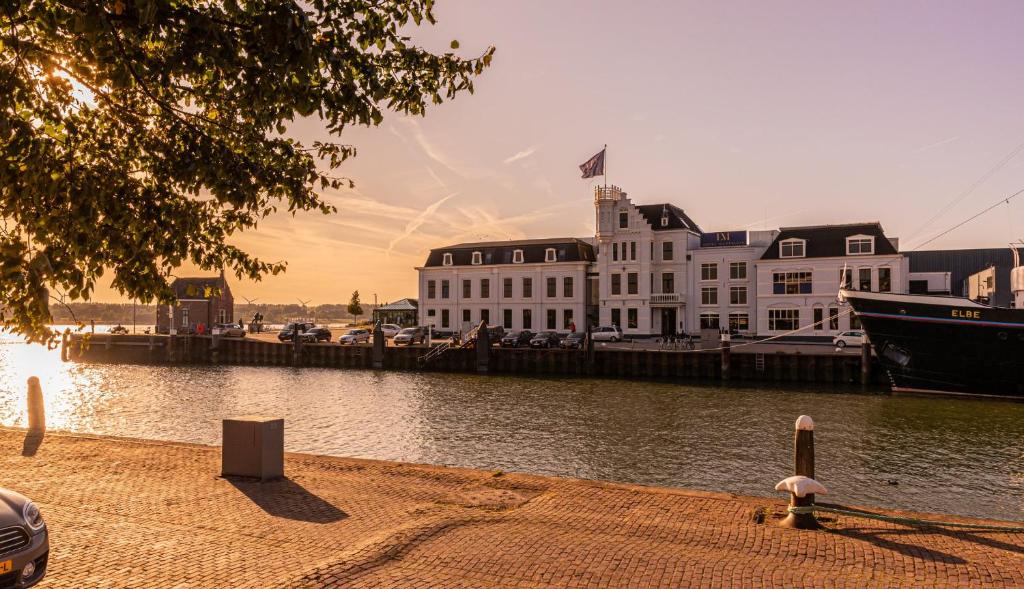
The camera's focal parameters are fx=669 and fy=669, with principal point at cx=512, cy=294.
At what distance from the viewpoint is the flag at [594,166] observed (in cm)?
6312

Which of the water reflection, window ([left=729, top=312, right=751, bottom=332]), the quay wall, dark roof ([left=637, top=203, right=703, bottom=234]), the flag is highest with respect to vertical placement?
the flag

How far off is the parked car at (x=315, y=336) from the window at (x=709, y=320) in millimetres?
38694

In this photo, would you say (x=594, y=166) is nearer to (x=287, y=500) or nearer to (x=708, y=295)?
(x=708, y=295)

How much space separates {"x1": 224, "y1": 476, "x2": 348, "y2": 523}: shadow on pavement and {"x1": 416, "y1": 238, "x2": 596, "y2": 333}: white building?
2289 inches

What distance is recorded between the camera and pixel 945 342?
3672cm

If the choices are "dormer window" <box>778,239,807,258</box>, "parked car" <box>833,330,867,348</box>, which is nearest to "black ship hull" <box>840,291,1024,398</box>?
"parked car" <box>833,330,867,348</box>

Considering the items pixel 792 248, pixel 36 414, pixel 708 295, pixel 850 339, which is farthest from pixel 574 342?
pixel 36 414

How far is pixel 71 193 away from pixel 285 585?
17.1ft

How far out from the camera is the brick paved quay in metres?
7.54

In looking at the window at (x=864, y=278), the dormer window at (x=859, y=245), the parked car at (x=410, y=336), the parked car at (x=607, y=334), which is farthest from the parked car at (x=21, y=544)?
the dormer window at (x=859, y=245)

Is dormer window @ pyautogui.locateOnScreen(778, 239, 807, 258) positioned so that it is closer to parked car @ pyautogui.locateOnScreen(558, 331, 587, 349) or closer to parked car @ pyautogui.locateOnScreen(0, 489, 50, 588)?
parked car @ pyautogui.locateOnScreen(558, 331, 587, 349)

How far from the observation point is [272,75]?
7391mm

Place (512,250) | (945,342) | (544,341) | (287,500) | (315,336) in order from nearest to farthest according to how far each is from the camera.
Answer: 1. (287,500)
2. (945,342)
3. (544,341)
4. (315,336)
5. (512,250)

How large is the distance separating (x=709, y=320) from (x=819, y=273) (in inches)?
430
